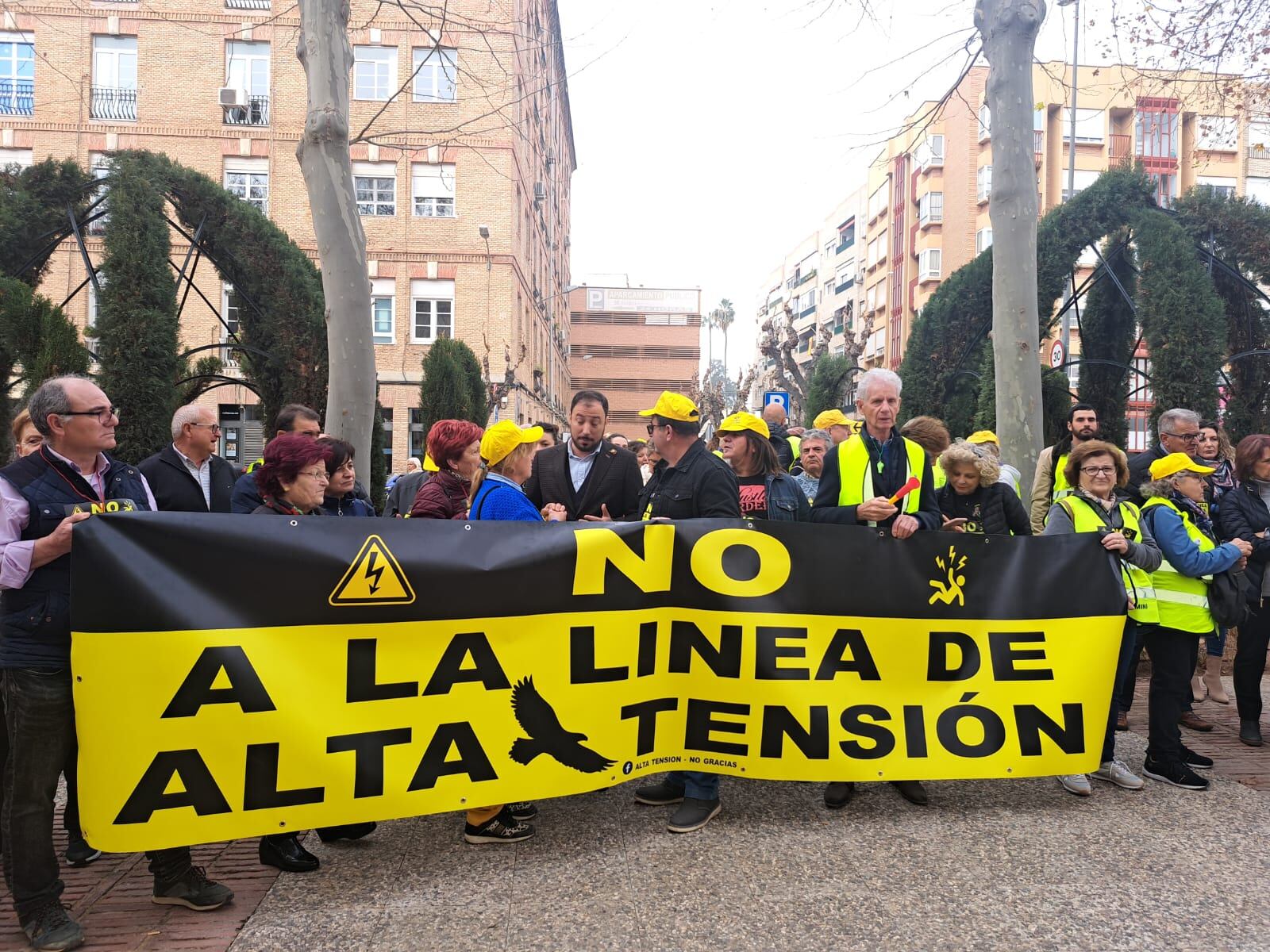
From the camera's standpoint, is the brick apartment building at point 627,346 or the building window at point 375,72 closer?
the building window at point 375,72

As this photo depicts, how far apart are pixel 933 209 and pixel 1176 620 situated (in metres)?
54.7

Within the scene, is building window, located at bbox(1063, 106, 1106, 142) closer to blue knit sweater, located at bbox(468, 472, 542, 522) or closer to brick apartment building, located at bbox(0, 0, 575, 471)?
brick apartment building, located at bbox(0, 0, 575, 471)

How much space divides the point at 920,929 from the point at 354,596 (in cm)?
257

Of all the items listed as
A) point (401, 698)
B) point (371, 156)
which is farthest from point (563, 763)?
point (371, 156)

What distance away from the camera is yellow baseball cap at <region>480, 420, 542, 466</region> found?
4375mm

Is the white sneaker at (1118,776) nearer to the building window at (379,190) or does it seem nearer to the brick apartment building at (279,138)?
the brick apartment building at (279,138)

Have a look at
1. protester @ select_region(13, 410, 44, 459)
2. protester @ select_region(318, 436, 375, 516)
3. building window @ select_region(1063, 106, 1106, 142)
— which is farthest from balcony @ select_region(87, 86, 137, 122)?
building window @ select_region(1063, 106, 1106, 142)

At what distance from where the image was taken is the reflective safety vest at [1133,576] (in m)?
5.03

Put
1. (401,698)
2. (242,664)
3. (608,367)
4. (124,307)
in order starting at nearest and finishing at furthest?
1. (242,664)
2. (401,698)
3. (124,307)
4. (608,367)

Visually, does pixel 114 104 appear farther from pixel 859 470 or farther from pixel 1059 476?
pixel 859 470

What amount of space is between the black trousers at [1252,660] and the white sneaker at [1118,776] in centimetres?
141

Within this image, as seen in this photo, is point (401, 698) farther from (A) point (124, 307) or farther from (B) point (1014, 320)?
(A) point (124, 307)

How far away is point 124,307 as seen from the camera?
1046 cm

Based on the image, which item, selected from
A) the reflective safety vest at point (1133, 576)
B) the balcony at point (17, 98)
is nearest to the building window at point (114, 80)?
the balcony at point (17, 98)
